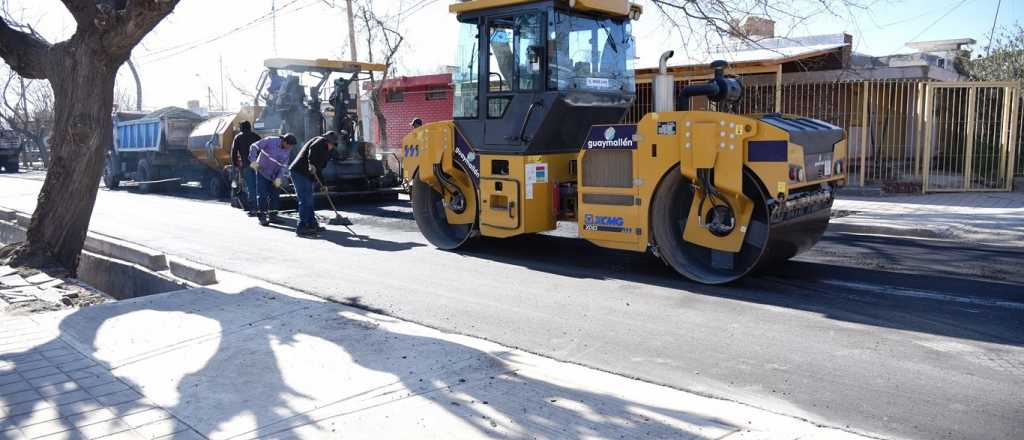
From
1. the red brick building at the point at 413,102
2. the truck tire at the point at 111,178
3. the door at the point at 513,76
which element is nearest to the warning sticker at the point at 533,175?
the door at the point at 513,76

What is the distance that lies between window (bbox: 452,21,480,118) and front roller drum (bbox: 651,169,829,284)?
8.89 ft

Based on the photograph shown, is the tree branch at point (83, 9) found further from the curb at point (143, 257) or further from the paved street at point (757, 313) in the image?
the paved street at point (757, 313)

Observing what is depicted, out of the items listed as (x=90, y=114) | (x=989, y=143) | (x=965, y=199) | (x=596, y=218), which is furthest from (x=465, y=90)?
(x=989, y=143)

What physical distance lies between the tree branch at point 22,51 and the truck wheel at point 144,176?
13383 millimetres

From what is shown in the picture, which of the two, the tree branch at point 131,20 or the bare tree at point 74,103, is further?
the bare tree at point 74,103

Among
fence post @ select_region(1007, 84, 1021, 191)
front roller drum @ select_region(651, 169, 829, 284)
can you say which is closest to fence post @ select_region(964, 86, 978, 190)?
fence post @ select_region(1007, 84, 1021, 191)

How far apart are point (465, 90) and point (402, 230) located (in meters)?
3.24

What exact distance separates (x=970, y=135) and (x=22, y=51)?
14630 millimetres

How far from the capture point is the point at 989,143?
15148 mm

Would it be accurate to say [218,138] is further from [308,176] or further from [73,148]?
[73,148]

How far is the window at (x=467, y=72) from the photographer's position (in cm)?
943

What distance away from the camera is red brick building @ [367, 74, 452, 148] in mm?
26688

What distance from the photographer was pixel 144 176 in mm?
22875

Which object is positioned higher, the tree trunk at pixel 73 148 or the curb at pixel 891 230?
the tree trunk at pixel 73 148
